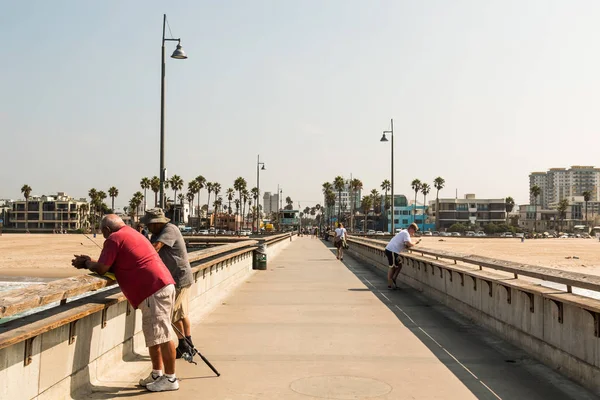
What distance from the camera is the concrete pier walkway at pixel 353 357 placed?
6512mm

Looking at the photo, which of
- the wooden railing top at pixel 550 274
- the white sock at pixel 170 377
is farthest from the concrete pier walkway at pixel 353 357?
the wooden railing top at pixel 550 274

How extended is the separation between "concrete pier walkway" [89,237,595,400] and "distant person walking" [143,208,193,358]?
0.64m

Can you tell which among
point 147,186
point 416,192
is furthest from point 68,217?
point 416,192

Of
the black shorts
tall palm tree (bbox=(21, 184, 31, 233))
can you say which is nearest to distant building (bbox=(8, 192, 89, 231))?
tall palm tree (bbox=(21, 184, 31, 233))

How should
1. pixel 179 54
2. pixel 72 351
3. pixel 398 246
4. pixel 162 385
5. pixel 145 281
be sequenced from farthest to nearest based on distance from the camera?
pixel 179 54 < pixel 398 246 < pixel 162 385 < pixel 145 281 < pixel 72 351

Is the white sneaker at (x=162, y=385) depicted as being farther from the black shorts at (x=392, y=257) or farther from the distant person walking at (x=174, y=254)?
the black shorts at (x=392, y=257)

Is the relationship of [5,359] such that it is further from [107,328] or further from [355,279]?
[355,279]

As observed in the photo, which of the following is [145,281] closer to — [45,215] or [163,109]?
[163,109]

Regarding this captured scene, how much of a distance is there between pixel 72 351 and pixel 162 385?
39.1 inches

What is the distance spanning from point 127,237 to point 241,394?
1972 mm

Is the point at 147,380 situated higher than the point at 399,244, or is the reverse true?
the point at 399,244

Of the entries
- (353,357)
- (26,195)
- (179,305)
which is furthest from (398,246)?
(26,195)

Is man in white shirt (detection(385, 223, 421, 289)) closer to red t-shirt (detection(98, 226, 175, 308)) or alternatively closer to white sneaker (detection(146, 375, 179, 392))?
white sneaker (detection(146, 375, 179, 392))

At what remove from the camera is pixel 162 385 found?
638 centimetres
